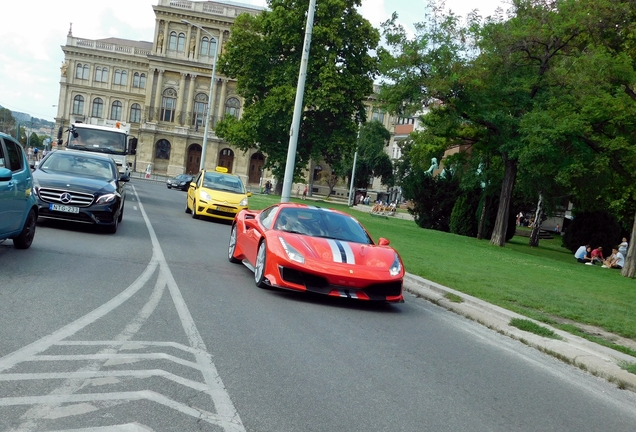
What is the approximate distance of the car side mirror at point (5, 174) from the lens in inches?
391

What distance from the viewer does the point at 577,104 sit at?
83.1 ft

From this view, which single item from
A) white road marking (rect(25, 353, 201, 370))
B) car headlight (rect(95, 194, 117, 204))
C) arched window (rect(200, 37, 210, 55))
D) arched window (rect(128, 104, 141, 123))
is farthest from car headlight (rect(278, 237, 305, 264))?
arched window (rect(128, 104, 141, 123))

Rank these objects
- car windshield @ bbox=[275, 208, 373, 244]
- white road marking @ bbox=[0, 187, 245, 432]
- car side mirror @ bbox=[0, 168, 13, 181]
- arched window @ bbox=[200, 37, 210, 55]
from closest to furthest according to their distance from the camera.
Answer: white road marking @ bbox=[0, 187, 245, 432]
car side mirror @ bbox=[0, 168, 13, 181]
car windshield @ bbox=[275, 208, 373, 244]
arched window @ bbox=[200, 37, 210, 55]

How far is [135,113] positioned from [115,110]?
2.98 m

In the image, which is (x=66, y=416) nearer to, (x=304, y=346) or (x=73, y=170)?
(x=304, y=346)

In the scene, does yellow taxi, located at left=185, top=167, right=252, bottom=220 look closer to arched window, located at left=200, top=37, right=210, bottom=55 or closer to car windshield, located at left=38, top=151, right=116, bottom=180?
car windshield, located at left=38, top=151, right=116, bottom=180

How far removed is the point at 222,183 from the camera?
86.7 ft

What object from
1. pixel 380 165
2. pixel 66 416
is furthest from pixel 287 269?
pixel 380 165

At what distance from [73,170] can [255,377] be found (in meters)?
12.4

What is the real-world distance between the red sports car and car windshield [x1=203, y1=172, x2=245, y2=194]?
46.8ft

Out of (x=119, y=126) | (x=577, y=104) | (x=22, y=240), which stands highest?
(x=577, y=104)

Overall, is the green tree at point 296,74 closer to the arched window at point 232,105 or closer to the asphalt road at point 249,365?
the asphalt road at point 249,365

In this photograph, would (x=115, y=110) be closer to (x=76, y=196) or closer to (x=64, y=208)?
(x=76, y=196)

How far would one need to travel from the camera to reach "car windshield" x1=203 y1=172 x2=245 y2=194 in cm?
2598
